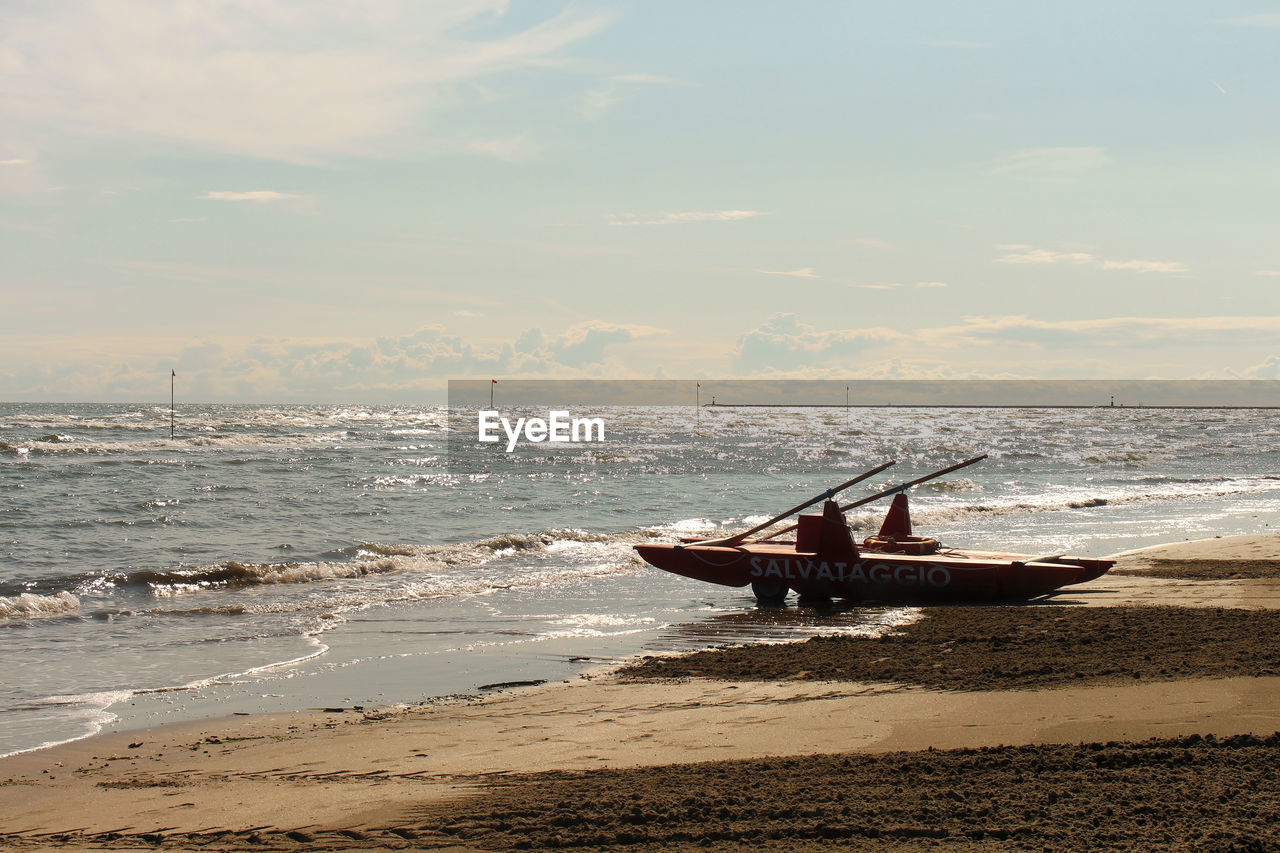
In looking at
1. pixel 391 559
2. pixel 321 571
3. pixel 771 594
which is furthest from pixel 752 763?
pixel 391 559

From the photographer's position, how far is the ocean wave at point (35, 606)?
11.9 meters

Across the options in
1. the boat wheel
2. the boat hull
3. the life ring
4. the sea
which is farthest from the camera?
the life ring

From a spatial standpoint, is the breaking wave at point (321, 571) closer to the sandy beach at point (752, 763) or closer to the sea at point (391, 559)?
the sea at point (391, 559)

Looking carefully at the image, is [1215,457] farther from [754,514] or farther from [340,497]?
[340,497]

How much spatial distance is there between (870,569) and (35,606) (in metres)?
10.5

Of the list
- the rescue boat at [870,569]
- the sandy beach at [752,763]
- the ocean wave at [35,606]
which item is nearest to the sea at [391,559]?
the ocean wave at [35,606]

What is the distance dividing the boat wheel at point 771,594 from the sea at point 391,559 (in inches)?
6.3

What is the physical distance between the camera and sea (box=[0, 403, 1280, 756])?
8758mm

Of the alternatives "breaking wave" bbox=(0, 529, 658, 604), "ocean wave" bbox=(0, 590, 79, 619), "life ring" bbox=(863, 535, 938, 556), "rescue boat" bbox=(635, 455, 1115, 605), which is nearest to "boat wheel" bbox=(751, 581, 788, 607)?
"rescue boat" bbox=(635, 455, 1115, 605)

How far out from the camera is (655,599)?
13.1 m

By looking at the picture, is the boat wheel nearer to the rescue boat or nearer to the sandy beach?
the rescue boat

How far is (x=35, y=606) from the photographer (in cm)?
1210

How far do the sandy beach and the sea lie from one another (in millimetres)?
1200

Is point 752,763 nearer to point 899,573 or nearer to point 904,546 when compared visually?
point 899,573
